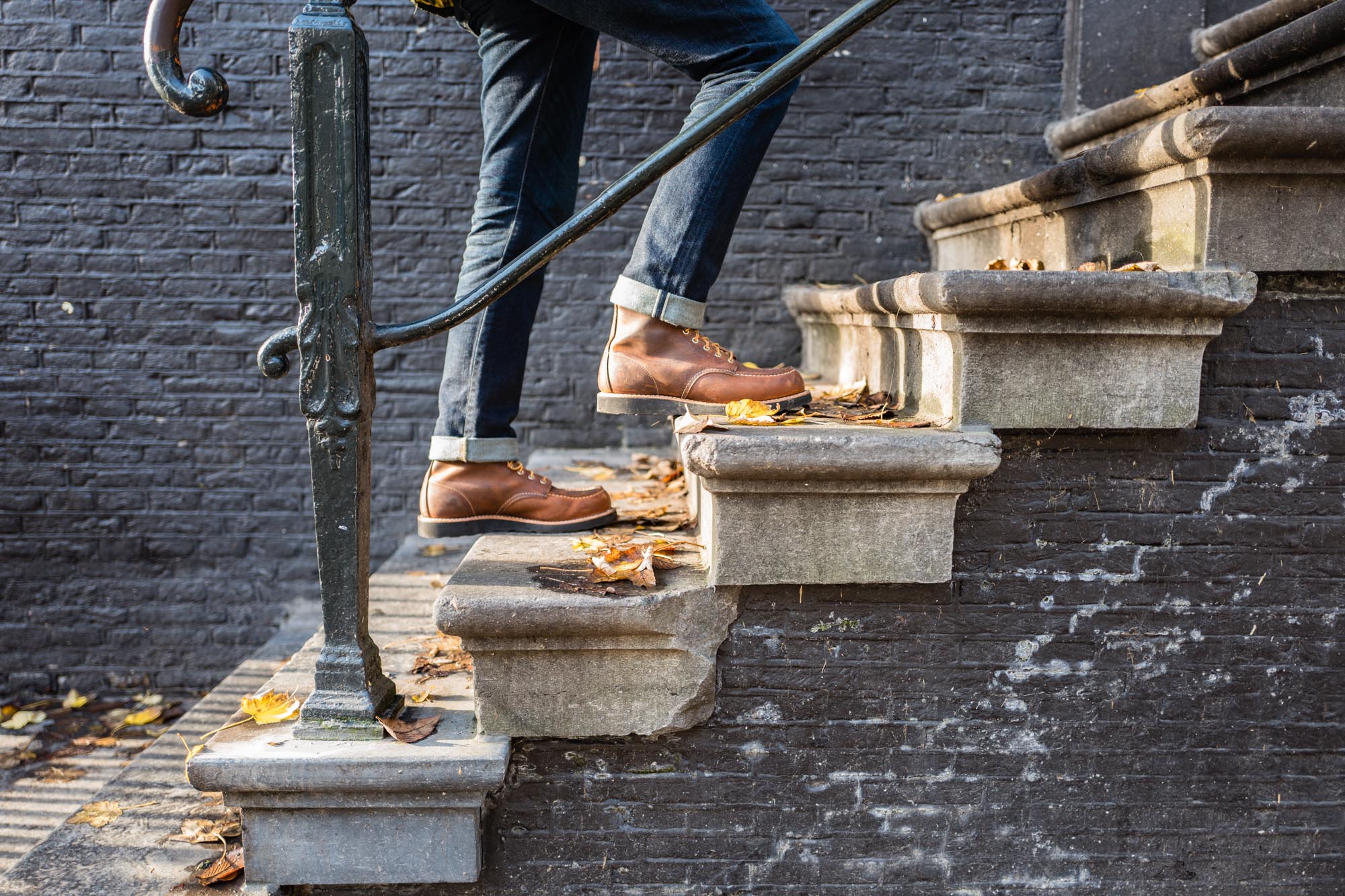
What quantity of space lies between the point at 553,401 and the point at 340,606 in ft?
6.85

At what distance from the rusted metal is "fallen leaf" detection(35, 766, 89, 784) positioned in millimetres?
2582

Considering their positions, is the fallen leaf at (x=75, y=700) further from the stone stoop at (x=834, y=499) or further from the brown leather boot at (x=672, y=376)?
the stone stoop at (x=834, y=499)

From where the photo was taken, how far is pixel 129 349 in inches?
139

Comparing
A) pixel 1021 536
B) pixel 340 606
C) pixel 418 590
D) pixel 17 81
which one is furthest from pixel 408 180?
pixel 1021 536

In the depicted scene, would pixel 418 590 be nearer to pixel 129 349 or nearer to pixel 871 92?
pixel 129 349

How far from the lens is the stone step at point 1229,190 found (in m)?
1.58

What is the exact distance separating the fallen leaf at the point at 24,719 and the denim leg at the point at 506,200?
2.60m

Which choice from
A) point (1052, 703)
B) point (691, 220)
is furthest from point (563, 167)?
point (1052, 703)

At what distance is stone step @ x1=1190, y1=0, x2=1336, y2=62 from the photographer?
2.26 meters

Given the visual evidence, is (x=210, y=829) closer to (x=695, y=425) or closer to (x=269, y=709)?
(x=269, y=709)

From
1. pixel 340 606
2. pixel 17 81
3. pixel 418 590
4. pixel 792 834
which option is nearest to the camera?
pixel 340 606

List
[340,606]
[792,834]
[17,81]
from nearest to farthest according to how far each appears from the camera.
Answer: [340,606], [792,834], [17,81]

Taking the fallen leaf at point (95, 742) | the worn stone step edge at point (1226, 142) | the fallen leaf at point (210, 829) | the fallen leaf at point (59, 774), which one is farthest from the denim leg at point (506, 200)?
the fallen leaf at point (95, 742)

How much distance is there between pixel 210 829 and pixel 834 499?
120cm
